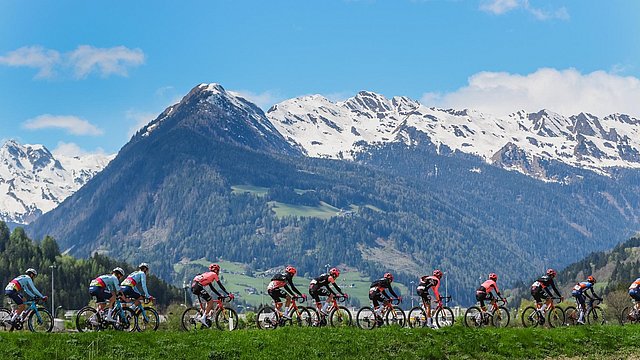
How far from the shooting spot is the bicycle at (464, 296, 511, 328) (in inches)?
2132

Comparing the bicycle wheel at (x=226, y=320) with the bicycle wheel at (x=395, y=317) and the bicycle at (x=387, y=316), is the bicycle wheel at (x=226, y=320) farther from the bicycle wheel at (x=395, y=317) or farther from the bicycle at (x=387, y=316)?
the bicycle wheel at (x=395, y=317)

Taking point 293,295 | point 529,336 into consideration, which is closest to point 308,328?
point 293,295

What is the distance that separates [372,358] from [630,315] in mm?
22626

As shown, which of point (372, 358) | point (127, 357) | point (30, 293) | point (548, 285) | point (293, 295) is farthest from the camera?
point (548, 285)

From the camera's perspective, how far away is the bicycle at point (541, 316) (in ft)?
181

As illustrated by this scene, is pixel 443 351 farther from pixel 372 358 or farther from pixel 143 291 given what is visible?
pixel 143 291

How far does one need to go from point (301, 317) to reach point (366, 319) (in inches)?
166

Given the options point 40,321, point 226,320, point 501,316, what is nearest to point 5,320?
point 40,321

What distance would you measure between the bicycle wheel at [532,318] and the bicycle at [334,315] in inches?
436

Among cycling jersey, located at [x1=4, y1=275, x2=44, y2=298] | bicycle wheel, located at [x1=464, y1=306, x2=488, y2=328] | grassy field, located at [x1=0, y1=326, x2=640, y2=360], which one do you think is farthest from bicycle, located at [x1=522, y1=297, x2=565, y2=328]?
cycling jersey, located at [x1=4, y1=275, x2=44, y2=298]

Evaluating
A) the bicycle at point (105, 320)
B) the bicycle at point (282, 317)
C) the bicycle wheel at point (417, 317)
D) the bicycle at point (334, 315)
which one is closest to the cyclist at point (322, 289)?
the bicycle at point (334, 315)

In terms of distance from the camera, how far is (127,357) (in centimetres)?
3969

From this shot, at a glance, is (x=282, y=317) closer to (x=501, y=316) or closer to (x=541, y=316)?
(x=501, y=316)

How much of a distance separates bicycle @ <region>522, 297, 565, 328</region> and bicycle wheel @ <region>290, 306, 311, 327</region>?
13.7 m
